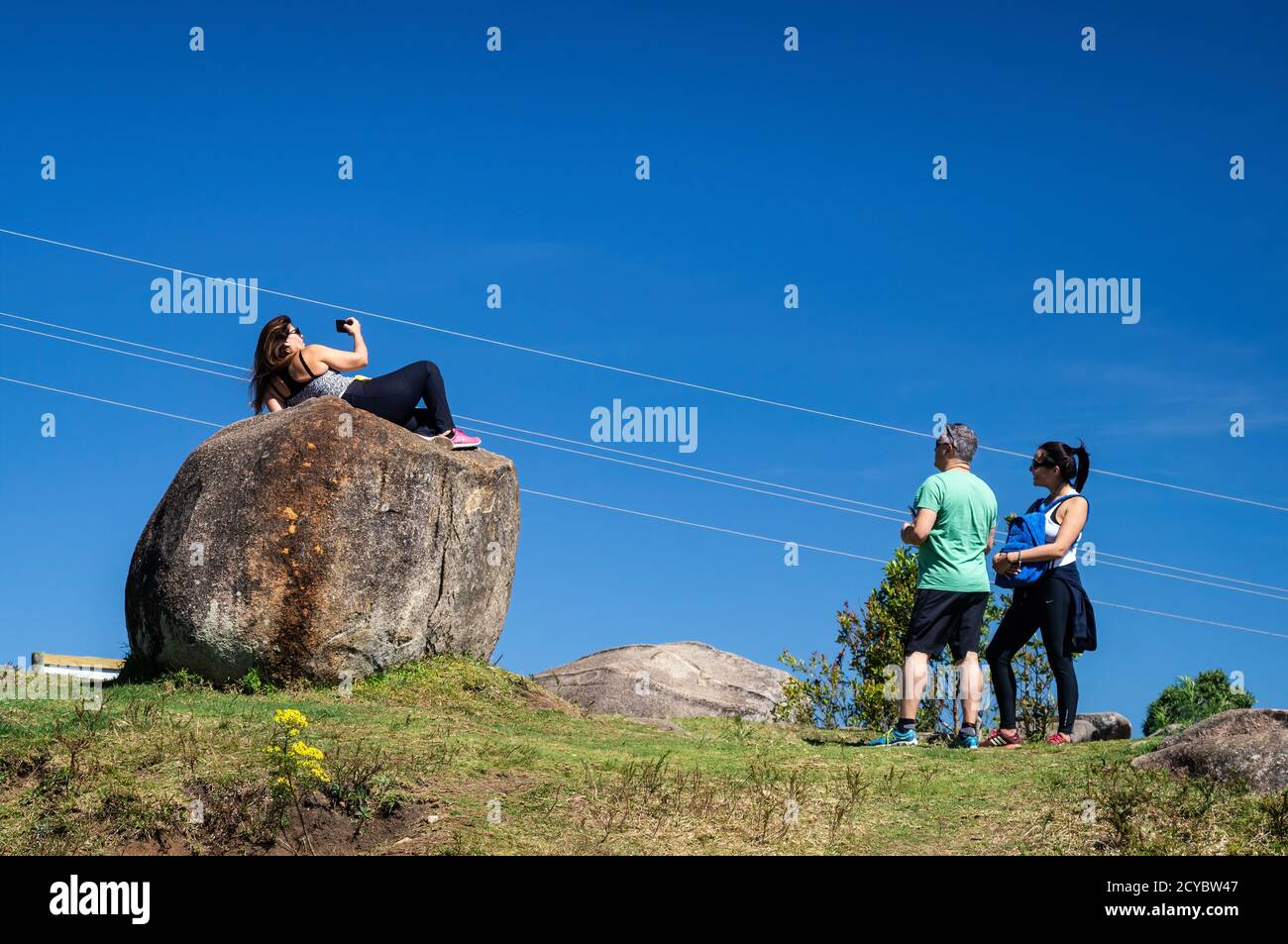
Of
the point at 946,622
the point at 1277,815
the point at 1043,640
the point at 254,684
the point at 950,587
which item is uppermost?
the point at 950,587

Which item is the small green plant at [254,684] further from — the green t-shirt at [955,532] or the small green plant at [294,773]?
the green t-shirt at [955,532]

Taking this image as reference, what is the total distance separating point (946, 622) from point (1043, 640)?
88 centimetres

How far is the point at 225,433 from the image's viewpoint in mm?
13914

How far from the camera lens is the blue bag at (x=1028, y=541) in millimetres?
11977

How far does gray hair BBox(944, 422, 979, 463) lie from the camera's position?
40.9 ft

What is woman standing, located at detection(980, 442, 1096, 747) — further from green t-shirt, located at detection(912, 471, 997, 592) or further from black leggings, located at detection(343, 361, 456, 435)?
black leggings, located at detection(343, 361, 456, 435)

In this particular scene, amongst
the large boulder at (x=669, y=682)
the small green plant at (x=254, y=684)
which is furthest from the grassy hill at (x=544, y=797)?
the large boulder at (x=669, y=682)

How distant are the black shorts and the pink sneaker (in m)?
5.29

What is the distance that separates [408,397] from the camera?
47.3 feet

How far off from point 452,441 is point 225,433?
2.39 meters

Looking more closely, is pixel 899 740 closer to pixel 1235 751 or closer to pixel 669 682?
pixel 1235 751

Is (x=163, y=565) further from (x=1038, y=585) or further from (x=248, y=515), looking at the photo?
(x=1038, y=585)

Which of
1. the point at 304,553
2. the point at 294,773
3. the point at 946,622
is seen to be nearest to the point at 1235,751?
the point at 946,622
